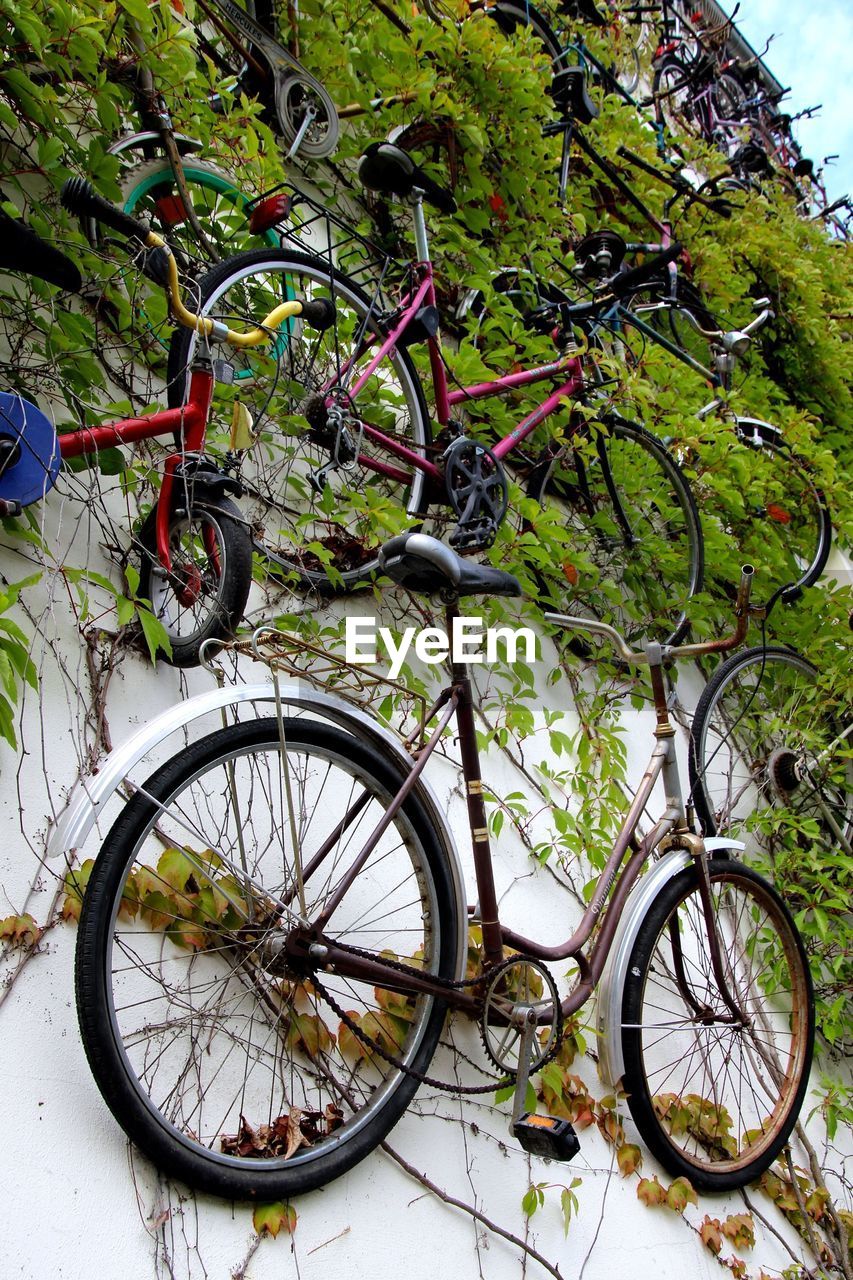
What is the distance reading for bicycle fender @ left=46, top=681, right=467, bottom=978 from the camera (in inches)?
67.0

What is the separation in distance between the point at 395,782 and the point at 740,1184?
1.60m

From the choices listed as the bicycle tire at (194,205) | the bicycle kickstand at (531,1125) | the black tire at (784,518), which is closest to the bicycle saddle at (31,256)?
the bicycle tire at (194,205)

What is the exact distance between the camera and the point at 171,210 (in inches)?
112

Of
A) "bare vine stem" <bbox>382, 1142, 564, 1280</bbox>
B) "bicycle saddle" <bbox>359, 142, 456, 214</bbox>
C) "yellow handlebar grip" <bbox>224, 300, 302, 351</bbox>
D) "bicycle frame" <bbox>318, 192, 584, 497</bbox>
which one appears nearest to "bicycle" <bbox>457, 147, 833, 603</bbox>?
"bicycle frame" <bbox>318, 192, 584, 497</bbox>

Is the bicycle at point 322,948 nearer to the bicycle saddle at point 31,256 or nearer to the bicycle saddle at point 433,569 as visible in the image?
the bicycle saddle at point 433,569

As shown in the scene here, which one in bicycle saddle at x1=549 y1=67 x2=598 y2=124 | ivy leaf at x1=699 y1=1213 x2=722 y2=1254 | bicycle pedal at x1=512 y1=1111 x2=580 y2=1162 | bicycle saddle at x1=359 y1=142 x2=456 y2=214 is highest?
bicycle saddle at x1=549 y1=67 x2=598 y2=124

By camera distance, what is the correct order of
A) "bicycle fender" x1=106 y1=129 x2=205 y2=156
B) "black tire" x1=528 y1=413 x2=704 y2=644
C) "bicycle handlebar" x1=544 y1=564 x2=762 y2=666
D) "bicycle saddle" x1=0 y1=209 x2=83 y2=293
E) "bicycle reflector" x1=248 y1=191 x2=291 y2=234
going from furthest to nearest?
1. "black tire" x1=528 y1=413 x2=704 y2=644
2. "bicycle fender" x1=106 y1=129 x2=205 y2=156
3. "bicycle reflector" x1=248 y1=191 x2=291 y2=234
4. "bicycle handlebar" x1=544 y1=564 x2=762 y2=666
5. "bicycle saddle" x1=0 y1=209 x2=83 y2=293

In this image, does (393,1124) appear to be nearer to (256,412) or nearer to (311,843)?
(311,843)

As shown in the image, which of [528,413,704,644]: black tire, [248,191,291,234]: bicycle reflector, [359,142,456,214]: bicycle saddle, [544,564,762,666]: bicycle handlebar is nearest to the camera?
[544,564,762,666]: bicycle handlebar

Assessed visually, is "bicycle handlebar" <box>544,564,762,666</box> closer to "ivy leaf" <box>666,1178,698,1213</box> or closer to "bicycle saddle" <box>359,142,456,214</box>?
"ivy leaf" <box>666,1178,698,1213</box>

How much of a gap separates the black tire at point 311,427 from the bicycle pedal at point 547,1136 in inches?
58.7

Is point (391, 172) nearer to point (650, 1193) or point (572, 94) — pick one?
point (572, 94)

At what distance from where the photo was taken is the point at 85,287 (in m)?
2.68

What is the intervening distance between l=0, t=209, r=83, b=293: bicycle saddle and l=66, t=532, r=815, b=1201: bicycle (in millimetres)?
863
